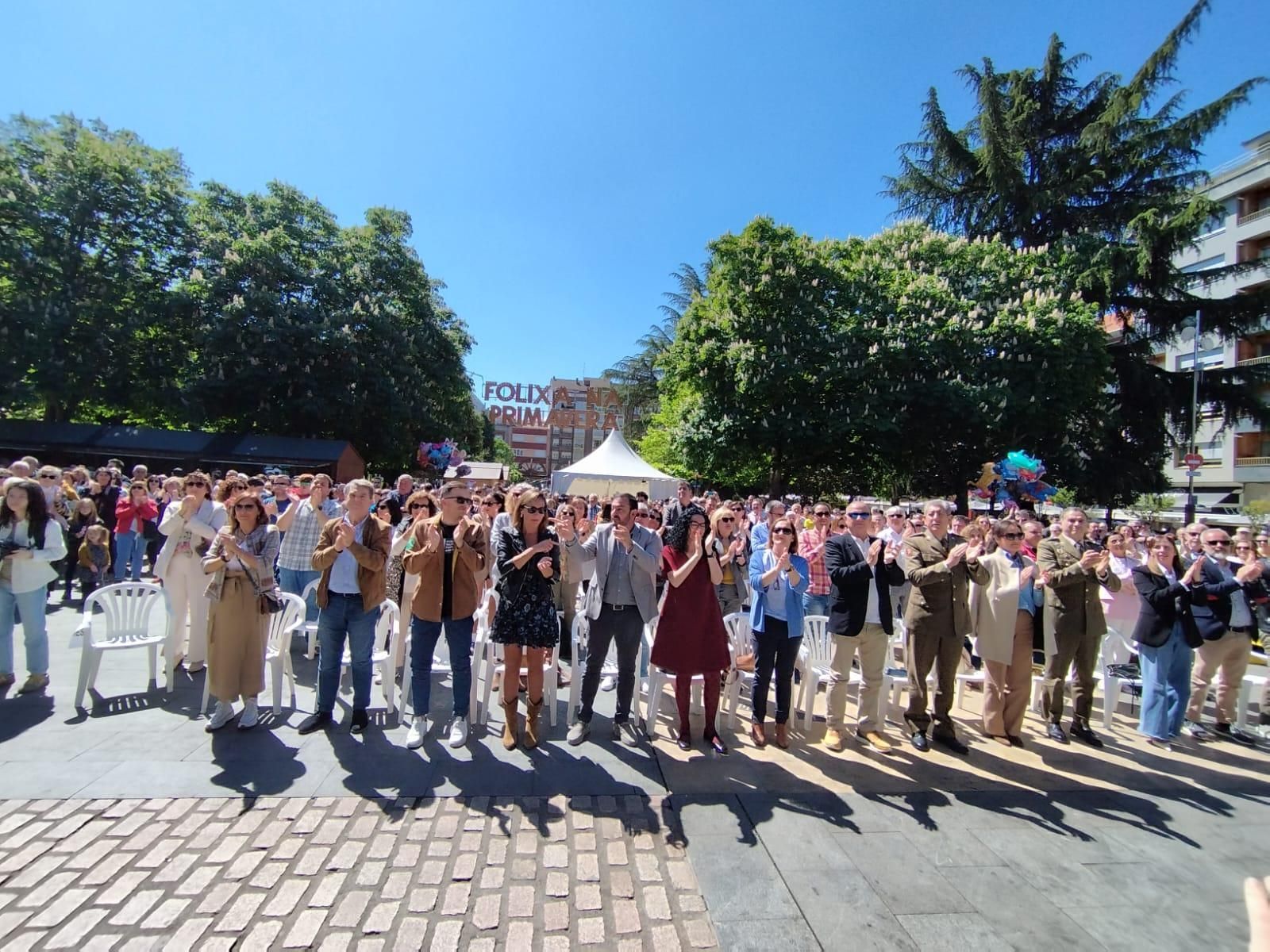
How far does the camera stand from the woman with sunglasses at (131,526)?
8336 millimetres

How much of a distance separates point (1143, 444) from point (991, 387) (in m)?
10.4

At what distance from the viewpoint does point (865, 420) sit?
54.8 feet

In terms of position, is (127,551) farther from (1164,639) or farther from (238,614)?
(1164,639)

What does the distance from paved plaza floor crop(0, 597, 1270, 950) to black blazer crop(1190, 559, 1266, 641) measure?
3.24 ft

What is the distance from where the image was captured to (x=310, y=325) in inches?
832

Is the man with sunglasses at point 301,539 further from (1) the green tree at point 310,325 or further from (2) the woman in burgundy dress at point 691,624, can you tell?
(1) the green tree at point 310,325

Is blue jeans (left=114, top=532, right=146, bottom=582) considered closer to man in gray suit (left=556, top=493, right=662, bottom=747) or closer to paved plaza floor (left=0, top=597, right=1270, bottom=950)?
paved plaza floor (left=0, top=597, right=1270, bottom=950)

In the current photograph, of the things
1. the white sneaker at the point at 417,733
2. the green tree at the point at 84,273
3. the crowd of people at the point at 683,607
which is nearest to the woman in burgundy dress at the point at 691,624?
the crowd of people at the point at 683,607

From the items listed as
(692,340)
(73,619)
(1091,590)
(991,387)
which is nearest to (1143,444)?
(991,387)

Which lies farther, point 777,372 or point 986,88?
point 986,88

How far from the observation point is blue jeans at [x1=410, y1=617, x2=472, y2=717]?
3.93 metres

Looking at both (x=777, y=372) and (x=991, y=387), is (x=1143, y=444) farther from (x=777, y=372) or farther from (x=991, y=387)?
(x=777, y=372)

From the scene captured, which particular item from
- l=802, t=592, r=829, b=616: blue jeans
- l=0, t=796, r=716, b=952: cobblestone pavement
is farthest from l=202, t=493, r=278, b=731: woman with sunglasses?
l=802, t=592, r=829, b=616: blue jeans

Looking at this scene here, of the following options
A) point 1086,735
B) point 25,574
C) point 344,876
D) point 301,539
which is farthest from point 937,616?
point 25,574
